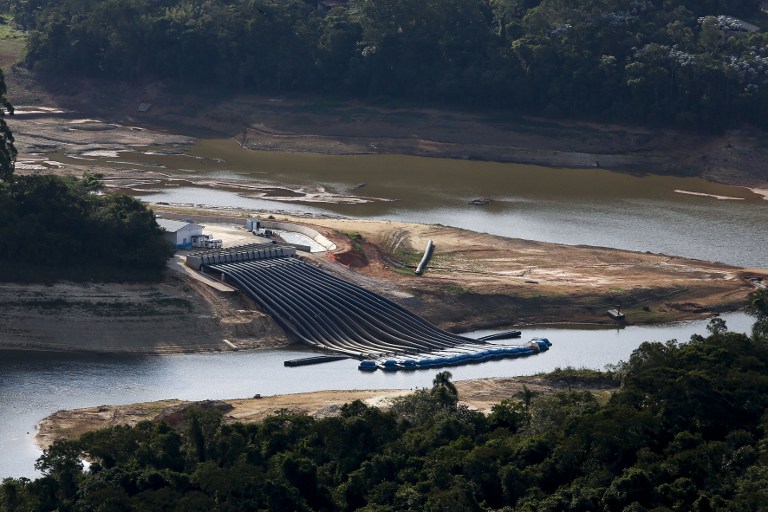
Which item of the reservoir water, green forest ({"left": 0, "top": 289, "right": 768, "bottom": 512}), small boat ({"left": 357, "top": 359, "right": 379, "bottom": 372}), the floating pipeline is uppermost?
green forest ({"left": 0, "top": 289, "right": 768, "bottom": 512})

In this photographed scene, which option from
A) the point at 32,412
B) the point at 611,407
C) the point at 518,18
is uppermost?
the point at 518,18

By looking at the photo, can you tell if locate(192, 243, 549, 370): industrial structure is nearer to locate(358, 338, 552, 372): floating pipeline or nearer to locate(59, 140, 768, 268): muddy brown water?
locate(358, 338, 552, 372): floating pipeline

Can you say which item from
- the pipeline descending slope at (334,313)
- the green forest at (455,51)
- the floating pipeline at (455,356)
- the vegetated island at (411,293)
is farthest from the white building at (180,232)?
the green forest at (455,51)

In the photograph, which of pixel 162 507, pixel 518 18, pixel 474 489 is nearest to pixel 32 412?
pixel 162 507

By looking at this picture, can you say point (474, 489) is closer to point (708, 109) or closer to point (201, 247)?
point (201, 247)

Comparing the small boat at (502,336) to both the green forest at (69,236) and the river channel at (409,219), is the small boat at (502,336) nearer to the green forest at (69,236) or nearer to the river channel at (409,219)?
the river channel at (409,219)

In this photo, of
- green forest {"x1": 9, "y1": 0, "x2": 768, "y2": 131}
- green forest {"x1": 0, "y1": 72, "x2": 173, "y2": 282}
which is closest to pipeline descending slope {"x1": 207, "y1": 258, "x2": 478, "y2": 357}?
green forest {"x1": 0, "y1": 72, "x2": 173, "y2": 282}

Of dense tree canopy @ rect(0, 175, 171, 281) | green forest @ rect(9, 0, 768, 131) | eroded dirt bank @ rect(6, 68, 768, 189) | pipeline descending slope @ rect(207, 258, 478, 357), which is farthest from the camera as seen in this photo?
green forest @ rect(9, 0, 768, 131)

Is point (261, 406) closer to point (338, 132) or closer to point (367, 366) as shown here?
point (367, 366)
